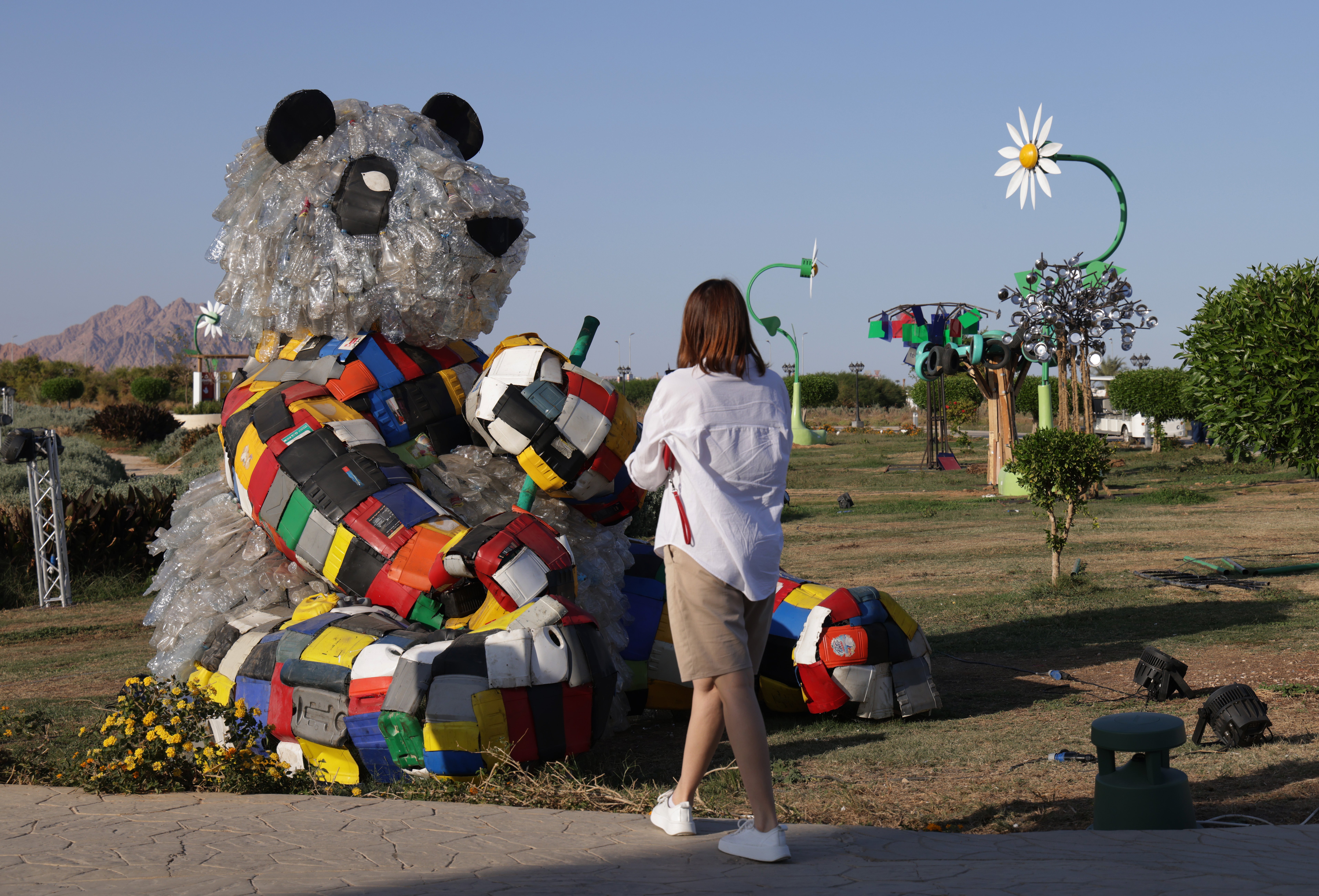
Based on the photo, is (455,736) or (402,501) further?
(402,501)

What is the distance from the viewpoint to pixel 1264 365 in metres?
9.28

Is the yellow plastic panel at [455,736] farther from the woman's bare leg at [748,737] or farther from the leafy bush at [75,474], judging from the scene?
the leafy bush at [75,474]

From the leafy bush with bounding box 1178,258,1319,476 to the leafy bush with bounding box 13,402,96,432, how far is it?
24.9m

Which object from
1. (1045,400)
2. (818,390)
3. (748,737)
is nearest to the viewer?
(748,737)

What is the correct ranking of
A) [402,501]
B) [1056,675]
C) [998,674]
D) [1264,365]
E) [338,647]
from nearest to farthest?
1. [338,647]
2. [402,501]
3. [1056,675]
4. [998,674]
5. [1264,365]

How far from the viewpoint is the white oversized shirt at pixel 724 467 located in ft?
10.6

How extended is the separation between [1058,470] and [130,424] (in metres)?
33.2

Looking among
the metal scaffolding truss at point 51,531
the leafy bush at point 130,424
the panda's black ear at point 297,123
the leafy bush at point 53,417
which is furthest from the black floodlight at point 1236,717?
the leafy bush at point 130,424

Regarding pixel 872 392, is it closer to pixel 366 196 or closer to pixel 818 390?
pixel 818 390

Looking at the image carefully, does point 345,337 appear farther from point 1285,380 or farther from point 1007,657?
point 1285,380

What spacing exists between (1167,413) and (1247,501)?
691 inches

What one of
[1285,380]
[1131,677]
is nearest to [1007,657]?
[1131,677]

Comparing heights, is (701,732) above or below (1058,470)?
below

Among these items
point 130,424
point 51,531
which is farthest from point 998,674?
point 130,424
